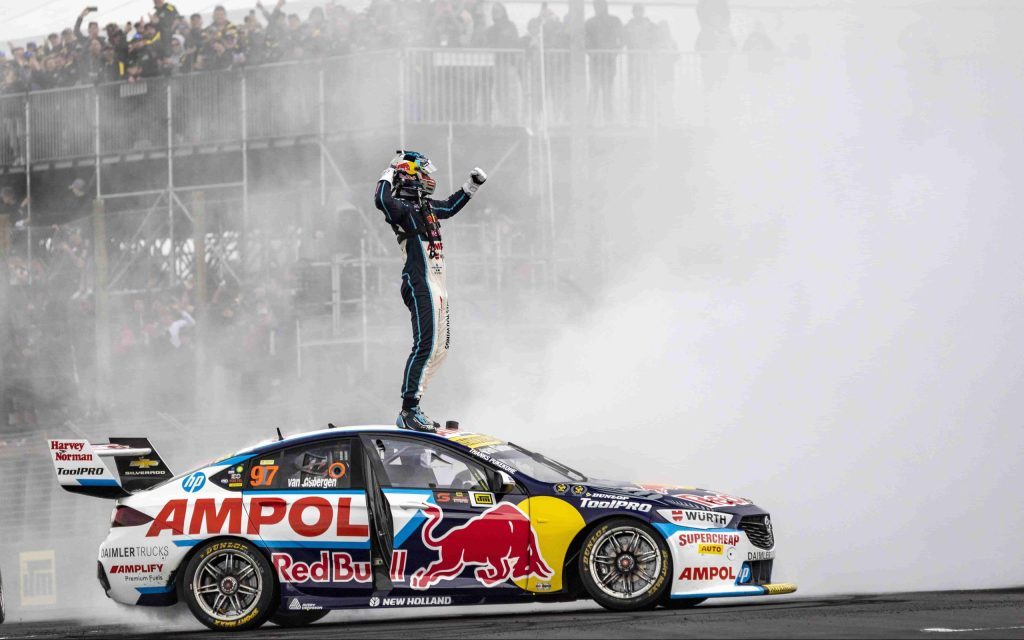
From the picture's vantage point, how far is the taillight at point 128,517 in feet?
29.5

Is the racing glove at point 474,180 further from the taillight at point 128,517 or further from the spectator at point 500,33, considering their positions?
the spectator at point 500,33

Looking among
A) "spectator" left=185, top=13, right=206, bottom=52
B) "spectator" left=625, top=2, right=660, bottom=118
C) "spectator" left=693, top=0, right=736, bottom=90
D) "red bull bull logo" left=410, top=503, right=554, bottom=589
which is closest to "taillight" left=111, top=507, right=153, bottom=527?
"red bull bull logo" left=410, top=503, right=554, bottom=589

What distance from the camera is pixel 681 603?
8.95 metres

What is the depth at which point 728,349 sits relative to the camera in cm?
1436

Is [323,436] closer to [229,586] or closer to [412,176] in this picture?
[229,586]

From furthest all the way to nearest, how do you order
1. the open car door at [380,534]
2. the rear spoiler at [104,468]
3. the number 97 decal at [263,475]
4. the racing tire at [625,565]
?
the rear spoiler at [104,468]
the number 97 decal at [263,475]
the open car door at [380,534]
the racing tire at [625,565]

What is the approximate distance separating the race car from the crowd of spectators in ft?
38.0

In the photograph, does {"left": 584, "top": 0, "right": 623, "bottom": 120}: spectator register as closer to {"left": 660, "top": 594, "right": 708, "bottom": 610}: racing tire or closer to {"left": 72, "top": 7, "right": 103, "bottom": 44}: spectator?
{"left": 72, "top": 7, "right": 103, "bottom": 44}: spectator

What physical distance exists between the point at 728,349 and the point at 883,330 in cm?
144

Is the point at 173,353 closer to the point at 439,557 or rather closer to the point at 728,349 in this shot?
→ the point at 728,349

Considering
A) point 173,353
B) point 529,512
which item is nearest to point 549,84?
point 173,353

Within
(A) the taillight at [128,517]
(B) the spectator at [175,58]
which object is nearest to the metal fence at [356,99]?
(B) the spectator at [175,58]

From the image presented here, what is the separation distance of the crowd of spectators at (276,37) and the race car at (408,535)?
11594 millimetres

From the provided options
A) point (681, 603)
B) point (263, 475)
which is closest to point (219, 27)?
point (263, 475)
